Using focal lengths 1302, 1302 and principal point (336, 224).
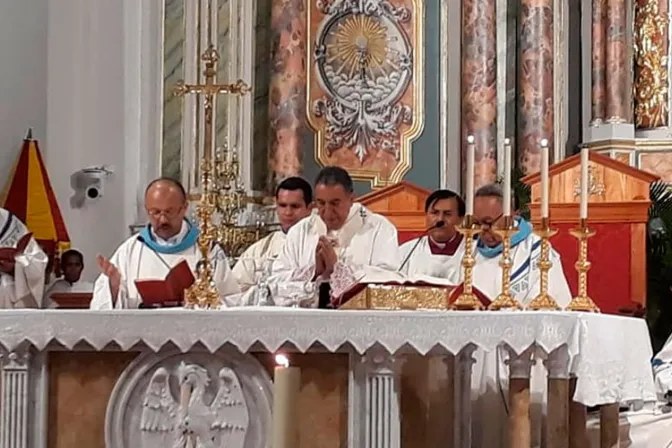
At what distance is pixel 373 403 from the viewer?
445 centimetres

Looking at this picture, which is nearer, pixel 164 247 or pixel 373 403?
pixel 373 403

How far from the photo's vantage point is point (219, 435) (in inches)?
179

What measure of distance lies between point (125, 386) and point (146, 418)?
14 centimetres

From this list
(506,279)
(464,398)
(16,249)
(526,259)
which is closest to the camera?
A: (506,279)

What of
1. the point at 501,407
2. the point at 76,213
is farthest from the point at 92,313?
the point at 76,213

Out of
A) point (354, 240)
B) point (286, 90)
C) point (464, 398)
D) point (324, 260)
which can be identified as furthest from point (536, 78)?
point (464, 398)

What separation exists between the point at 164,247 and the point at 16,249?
2749mm

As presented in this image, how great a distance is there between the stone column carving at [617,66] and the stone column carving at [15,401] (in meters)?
6.21

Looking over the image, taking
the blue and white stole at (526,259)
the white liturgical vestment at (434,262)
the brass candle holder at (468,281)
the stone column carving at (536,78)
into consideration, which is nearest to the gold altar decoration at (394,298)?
the brass candle holder at (468,281)

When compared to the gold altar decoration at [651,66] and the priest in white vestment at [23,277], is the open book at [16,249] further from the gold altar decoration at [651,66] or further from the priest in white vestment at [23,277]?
the gold altar decoration at [651,66]

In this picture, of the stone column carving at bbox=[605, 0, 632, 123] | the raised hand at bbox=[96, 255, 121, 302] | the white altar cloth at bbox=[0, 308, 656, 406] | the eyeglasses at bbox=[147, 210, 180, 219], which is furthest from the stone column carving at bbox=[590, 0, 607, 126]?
the white altar cloth at bbox=[0, 308, 656, 406]

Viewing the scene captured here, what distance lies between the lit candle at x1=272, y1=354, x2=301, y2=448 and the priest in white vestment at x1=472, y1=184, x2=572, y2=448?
10.9ft

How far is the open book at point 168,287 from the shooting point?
5.13 metres

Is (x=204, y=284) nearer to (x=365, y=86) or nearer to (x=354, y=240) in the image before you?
(x=354, y=240)
